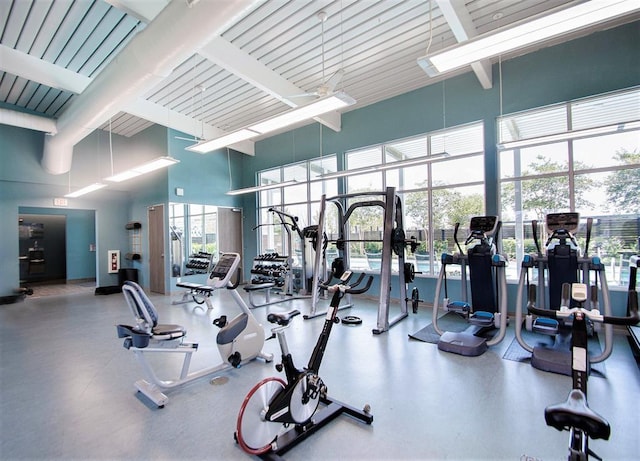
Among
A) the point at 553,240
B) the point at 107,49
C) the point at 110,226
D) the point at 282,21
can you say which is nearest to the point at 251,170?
the point at 110,226

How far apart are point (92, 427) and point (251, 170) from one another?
8.10 metres

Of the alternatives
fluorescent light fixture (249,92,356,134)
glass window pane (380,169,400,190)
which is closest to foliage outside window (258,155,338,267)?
glass window pane (380,169,400,190)

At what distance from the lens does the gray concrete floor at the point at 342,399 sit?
2.12 metres

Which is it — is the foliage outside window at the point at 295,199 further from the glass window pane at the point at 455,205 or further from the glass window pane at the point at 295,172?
the glass window pane at the point at 455,205

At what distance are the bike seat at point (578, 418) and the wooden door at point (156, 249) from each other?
334 inches

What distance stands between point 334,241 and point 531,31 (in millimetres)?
4157

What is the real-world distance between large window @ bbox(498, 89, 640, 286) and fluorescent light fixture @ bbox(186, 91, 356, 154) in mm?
2730

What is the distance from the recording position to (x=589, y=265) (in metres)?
3.79

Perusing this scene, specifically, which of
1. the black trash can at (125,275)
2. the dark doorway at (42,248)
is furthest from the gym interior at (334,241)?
the dark doorway at (42,248)

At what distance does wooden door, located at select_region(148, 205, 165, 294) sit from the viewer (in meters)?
8.19

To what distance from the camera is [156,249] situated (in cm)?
840

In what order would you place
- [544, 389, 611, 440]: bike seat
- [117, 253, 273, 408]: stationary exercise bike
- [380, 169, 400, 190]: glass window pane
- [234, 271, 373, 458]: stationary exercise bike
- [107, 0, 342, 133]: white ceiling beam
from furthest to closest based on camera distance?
1. [380, 169, 400, 190]: glass window pane
2. [107, 0, 342, 133]: white ceiling beam
3. [117, 253, 273, 408]: stationary exercise bike
4. [234, 271, 373, 458]: stationary exercise bike
5. [544, 389, 611, 440]: bike seat

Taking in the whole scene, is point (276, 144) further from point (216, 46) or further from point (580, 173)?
point (580, 173)

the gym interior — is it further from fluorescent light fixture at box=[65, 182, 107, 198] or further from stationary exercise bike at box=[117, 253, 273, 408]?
fluorescent light fixture at box=[65, 182, 107, 198]
